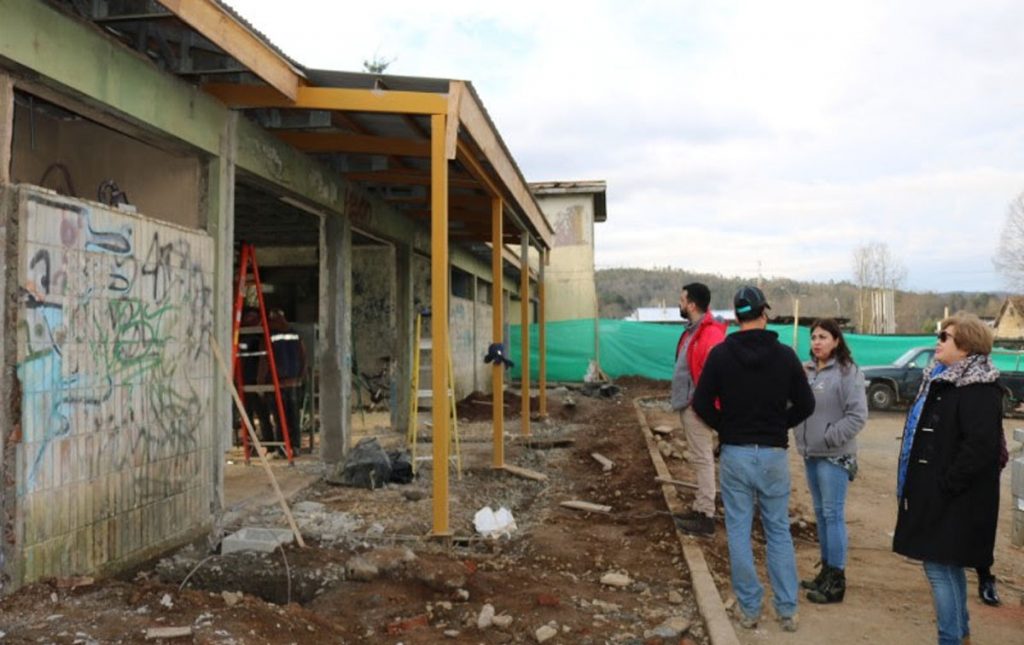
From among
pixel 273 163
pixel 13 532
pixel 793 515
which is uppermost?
pixel 273 163

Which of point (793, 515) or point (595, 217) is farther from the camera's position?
point (595, 217)

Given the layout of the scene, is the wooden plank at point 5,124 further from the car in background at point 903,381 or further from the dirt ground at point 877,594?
the car in background at point 903,381

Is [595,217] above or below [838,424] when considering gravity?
above

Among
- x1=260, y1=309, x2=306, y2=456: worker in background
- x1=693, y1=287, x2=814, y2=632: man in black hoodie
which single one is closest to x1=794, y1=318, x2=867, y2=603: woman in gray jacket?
x1=693, y1=287, x2=814, y2=632: man in black hoodie

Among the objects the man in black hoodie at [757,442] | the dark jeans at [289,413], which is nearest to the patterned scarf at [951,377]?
the man in black hoodie at [757,442]

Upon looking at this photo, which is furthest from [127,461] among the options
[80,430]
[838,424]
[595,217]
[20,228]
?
[595,217]

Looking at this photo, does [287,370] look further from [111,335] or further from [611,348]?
[611,348]

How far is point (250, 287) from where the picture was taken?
9047 mm

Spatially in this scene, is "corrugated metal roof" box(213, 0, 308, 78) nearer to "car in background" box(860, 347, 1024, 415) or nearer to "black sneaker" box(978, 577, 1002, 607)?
"black sneaker" box(978, 577, 1002, 607)

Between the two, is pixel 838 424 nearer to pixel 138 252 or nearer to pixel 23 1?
pixel 138 252

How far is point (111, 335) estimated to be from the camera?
4.64 m

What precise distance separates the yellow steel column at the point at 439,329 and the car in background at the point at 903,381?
14.1 m

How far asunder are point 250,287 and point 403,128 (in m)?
3.33

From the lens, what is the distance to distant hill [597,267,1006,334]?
75.9m
